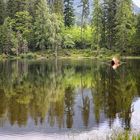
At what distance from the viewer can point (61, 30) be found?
4968 inches

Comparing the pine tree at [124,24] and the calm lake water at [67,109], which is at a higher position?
the pine tree at [124,24]

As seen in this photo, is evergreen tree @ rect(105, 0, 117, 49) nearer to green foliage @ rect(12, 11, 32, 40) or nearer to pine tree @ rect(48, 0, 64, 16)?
pine tree @ rect(48, 0, 64, 16)

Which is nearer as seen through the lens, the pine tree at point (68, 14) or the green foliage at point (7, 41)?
the green foliage at point (7, 41)

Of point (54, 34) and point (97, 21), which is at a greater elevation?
point (97, 21)

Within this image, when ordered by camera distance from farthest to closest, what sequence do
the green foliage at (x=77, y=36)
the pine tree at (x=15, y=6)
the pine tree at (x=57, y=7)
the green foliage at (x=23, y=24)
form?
1. the pine tree at (x=15, y=6)
2. the pine tree at (x=57, y=7)
3. the green foliage at (x=77, y=36)
4. the green foliage at (x=23, y=24)

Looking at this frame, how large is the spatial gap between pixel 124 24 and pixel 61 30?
23.5 meters

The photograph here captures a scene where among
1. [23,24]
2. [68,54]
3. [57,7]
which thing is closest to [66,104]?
[68,54]

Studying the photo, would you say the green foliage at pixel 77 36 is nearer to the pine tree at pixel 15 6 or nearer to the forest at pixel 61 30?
the forest at pixel 61 30

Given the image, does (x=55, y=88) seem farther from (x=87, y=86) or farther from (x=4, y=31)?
(x=4, y=31)

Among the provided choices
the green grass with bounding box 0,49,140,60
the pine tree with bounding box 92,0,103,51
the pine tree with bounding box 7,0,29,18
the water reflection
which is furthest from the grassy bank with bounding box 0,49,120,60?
the water reflection

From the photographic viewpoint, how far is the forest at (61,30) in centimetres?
11300

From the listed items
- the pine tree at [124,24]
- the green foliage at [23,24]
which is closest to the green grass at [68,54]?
the pine tree at [124,24]

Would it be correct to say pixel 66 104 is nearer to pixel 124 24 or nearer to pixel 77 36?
pixel 124 24

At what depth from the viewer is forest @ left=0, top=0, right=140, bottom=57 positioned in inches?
4449
